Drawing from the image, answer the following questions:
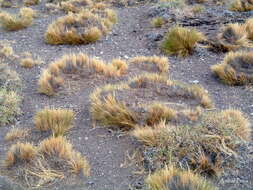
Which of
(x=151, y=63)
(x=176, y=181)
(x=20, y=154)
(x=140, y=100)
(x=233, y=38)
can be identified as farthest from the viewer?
(x=233, y=38)

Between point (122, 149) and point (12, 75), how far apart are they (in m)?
3.28

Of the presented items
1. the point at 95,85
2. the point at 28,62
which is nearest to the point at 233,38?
the point at 95,85

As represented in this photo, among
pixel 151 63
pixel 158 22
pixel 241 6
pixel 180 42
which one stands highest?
pixel 241 6

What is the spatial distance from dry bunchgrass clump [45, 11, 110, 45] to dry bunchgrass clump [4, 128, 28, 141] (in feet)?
13.9

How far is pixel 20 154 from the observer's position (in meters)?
5.16

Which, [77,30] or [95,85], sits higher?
[77,30]

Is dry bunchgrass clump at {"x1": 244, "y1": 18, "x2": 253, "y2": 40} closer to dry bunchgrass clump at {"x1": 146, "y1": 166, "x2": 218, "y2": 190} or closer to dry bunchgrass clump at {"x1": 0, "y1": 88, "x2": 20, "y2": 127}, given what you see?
dry bunchgrass clump at {"x1": 0, "y1": 88, "x2": 20, "y2": 127}

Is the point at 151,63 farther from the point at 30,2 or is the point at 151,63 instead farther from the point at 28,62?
the point at 30,2

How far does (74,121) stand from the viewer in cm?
621

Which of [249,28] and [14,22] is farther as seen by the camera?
[14,22]

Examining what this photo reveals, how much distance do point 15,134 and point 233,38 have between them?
216 inches

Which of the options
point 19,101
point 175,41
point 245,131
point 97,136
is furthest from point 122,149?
point 175,41

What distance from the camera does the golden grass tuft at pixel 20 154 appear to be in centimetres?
511

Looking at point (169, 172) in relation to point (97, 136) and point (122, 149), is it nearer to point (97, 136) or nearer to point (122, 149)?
point (122, 149)
